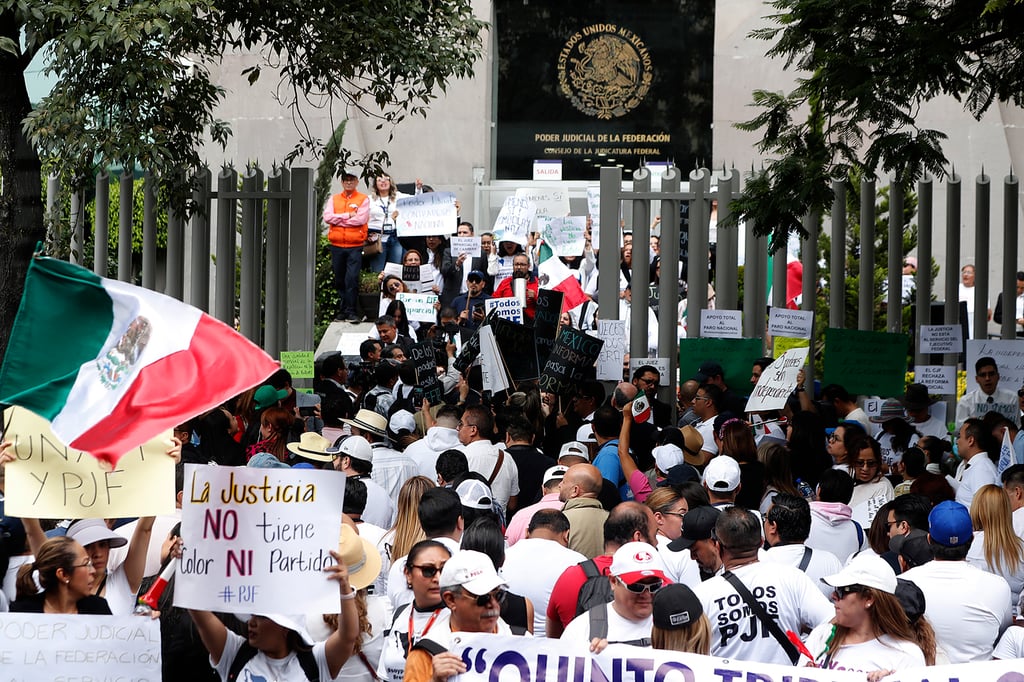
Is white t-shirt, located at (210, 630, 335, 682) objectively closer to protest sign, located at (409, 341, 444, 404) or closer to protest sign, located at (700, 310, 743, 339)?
protest sign, located at (409, 341, 444, 404)

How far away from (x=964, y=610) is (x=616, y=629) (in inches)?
64.4

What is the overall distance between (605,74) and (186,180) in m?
13.0

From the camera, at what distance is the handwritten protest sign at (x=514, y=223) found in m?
20.9

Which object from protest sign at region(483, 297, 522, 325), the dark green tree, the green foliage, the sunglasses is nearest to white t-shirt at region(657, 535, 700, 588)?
the sunglasses

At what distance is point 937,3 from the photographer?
10859 mm

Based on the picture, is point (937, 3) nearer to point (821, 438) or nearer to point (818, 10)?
point (818, 10)

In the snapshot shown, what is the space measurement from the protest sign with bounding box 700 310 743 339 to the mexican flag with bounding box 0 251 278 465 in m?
8.18

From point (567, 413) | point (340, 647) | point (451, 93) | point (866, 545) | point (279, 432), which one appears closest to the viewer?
point (340, 647)

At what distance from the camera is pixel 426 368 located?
1279 centimetres

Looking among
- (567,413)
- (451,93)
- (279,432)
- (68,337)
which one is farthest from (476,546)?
(451,93)

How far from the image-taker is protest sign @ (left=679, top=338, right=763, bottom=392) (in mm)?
13430

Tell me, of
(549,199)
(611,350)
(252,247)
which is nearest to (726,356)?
(611,350)

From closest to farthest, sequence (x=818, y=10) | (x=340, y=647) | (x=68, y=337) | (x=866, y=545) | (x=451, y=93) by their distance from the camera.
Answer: (x=340, y=647) < (x=68, y=337) < (x=866, y=545) < (x=818, y=10) < (x=451, y=93)

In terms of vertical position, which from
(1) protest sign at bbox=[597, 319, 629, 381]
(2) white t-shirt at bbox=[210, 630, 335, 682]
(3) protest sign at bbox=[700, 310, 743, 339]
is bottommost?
(2) white t-shirt at bbox=[210, 630, 335, 682]
